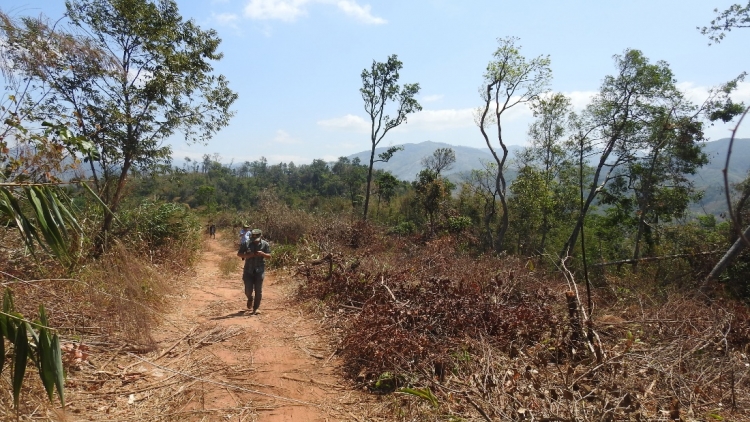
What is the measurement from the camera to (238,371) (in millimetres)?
4094

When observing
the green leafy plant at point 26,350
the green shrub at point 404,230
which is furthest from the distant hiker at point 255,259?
the green shrub at point 404,230

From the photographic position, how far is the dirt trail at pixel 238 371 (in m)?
3.38

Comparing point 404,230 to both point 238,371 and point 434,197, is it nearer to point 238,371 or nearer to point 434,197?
point 434,197

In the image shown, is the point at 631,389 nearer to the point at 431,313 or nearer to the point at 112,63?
the point at 431,313

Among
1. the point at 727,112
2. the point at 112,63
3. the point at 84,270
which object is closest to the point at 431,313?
the point at 84,270

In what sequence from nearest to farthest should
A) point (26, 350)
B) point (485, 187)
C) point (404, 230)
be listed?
point (26, 350)
point (404, 230)
point (485, 187)

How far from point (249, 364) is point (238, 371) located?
21 cm

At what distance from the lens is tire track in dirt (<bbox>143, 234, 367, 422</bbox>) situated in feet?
11.3

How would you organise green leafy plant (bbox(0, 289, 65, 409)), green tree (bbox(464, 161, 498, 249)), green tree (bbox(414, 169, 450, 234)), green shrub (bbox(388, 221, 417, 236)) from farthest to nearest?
green tree (bbox(464, 161, 498, 249)) → green shrub (bbox(388, 221, 417, 236)) → green tree (bbox(414, 169, 450, 234)) → green leafy plant (bbox(0, 289, 65, 409))

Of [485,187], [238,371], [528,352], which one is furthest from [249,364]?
[485,187]

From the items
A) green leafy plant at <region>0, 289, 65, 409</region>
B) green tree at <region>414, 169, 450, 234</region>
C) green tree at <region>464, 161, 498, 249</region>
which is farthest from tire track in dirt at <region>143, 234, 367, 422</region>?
green tree at <region>464, 161, 498, 249</region>

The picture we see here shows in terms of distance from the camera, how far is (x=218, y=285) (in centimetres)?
836

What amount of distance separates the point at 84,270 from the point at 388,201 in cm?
2533

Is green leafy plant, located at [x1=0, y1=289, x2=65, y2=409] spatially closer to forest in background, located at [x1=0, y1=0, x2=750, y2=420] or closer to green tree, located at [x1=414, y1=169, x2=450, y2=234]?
forest in background, located at [x1=0, y1=0, x2=750, y2=420]
